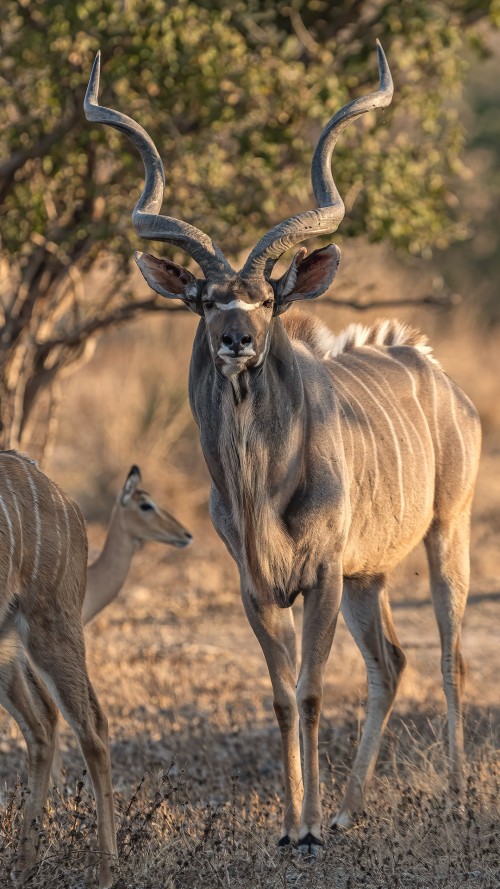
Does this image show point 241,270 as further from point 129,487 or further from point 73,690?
point 129,487

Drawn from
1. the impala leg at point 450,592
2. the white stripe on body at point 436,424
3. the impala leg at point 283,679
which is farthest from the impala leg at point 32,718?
the white stripe on body at point 436,424

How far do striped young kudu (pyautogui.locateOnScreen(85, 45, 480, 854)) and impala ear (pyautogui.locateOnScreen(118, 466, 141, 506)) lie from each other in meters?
2.40

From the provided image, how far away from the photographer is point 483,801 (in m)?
4.61

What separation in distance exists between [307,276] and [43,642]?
1399 mm

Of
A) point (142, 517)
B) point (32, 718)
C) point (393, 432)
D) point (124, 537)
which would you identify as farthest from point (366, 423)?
point (142, 517)

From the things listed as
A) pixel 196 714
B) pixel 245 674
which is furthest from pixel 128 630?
pixel 196 714

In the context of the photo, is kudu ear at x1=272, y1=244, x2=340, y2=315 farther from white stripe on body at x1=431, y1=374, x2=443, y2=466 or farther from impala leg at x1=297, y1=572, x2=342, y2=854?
white stripe on body at x1=431, y1=374, x2=443, y2=466

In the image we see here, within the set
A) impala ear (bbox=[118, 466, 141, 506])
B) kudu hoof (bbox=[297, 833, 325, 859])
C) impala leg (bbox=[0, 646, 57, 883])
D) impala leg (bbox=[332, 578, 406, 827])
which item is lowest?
kudu hoof (bbox=[297, 833, 325, 859])

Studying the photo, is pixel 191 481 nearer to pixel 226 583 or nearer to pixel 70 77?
pixel 226 583

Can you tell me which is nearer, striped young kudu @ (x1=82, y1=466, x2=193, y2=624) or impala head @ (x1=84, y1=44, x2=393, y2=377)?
impala head @ (x1=84, y1=44, x2=393, y2=377)

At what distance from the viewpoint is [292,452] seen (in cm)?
444

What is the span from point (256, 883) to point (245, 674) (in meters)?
3.53

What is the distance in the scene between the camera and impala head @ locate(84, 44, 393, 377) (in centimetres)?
409

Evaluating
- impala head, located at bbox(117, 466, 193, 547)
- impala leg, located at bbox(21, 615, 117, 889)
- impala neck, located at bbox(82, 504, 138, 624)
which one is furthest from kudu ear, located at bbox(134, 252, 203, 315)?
impala head, located at bbox(117, 466, 193, 547)
